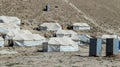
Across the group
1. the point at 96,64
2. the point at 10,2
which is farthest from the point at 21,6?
the point at 96,64

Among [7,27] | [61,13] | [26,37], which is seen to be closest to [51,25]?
[7,27]

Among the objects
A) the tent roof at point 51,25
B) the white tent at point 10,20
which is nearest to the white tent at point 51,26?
the tent roof at point 51,25

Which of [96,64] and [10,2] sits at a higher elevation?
[10,2]

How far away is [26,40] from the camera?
174 feet

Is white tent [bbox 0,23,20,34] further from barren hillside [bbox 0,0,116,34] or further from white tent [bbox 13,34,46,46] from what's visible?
white tent [bbox 13,34,46,46]

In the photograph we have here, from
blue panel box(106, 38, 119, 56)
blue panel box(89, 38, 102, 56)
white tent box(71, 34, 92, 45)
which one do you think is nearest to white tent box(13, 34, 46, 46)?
white tent box(71, 34, 92, 45)

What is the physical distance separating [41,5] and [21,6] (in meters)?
4.29

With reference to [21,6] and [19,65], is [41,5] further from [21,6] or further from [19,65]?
[19,65]

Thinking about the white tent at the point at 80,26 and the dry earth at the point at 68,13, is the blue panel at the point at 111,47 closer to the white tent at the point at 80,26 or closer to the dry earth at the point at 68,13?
the dry earth at the point at 68,13

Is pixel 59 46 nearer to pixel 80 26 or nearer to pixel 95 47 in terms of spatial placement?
pixel 95 47

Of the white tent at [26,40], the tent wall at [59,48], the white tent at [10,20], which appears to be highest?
the white tent at [10,20]

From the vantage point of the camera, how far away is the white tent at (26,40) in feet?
174

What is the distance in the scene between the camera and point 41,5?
80250 mm

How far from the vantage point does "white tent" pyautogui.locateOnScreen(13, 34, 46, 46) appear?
5292cm
